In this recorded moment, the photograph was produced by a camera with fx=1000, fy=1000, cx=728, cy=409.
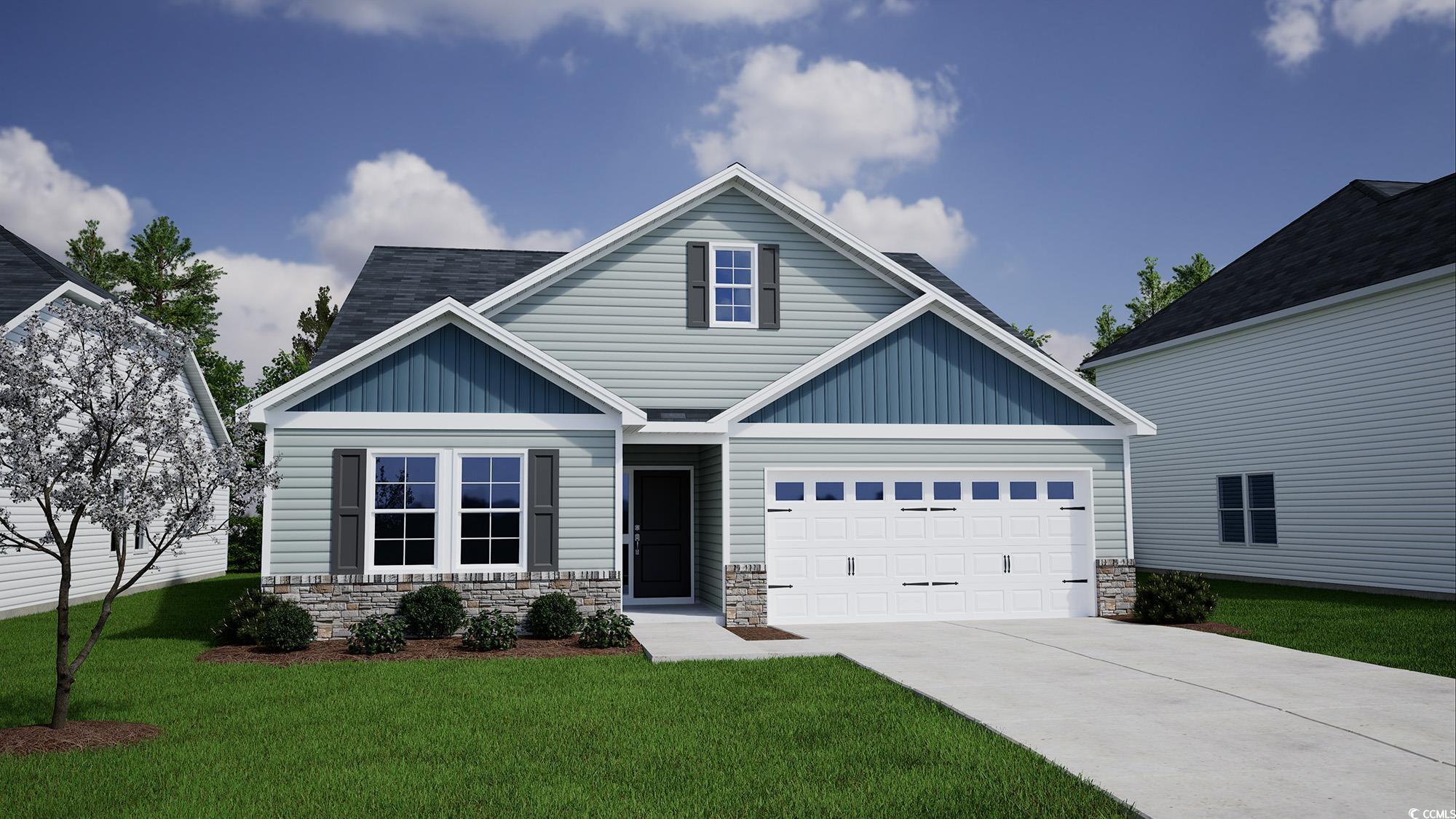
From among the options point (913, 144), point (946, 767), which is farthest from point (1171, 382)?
point (946, 767)

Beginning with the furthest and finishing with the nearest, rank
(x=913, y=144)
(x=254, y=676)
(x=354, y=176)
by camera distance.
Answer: (x=354, y=176) < (x=913, y=144) < (x=254, y=676)

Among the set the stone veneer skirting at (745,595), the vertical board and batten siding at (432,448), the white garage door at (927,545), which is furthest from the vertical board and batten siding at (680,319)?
the stone veneer skirting at (745,595)

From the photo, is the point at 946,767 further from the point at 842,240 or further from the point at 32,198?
the point at 32,198

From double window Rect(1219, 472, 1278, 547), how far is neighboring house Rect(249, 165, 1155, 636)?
768 cm

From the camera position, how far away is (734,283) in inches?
688

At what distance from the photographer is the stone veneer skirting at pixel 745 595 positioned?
15070mm

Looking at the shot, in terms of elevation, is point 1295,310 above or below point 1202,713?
above

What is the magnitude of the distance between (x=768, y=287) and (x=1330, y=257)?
43.0 ft

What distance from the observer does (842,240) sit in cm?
1747

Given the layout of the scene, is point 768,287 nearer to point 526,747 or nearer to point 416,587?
point 416,587

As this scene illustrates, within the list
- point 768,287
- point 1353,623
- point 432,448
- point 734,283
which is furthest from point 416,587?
point 1353,623

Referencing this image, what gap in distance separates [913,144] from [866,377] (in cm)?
824

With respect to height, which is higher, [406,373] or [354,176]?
[354,176]

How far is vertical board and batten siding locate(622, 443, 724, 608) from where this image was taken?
52.4 feet
